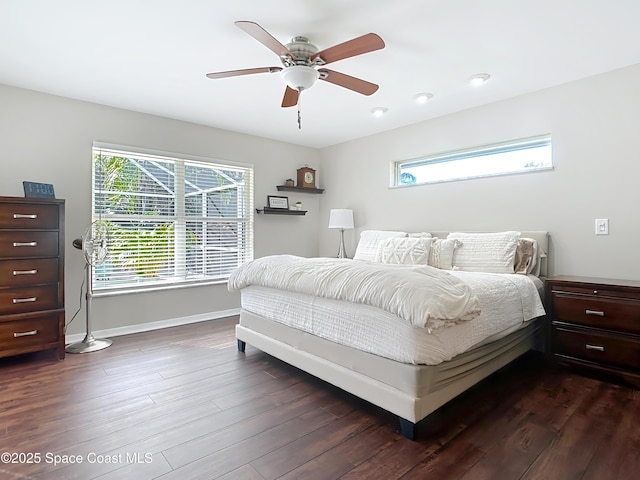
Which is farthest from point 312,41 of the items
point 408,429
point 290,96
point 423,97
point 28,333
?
point 28,333

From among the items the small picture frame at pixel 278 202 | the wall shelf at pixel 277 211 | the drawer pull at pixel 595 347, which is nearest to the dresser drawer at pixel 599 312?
the drawer pull at pixel 595 347

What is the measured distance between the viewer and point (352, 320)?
215cm

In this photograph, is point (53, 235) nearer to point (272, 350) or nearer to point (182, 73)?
point (182, 73)

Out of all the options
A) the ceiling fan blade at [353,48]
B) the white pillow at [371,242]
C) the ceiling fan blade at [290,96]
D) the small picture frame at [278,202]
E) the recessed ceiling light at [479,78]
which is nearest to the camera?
the ceiling fan blade at [353,48]

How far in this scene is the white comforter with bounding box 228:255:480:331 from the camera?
1767 mm

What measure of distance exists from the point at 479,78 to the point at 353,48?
4.96 ft

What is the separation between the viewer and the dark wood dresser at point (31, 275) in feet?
9.25

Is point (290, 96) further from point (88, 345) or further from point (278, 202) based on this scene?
point (88, 345)

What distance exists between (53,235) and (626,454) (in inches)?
162

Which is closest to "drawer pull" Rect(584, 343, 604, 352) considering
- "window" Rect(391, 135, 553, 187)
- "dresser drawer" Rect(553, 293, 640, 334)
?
"dresser drawer" Rect(553, 293, 640, 334)

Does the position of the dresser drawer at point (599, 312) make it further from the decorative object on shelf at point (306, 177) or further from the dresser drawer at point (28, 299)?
the dresser drawer at point (28, 299)

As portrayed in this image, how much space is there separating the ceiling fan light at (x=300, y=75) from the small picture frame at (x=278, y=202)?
259cm

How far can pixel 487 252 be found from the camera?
3199 millimetres

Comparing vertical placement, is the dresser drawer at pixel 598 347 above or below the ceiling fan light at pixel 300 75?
below
